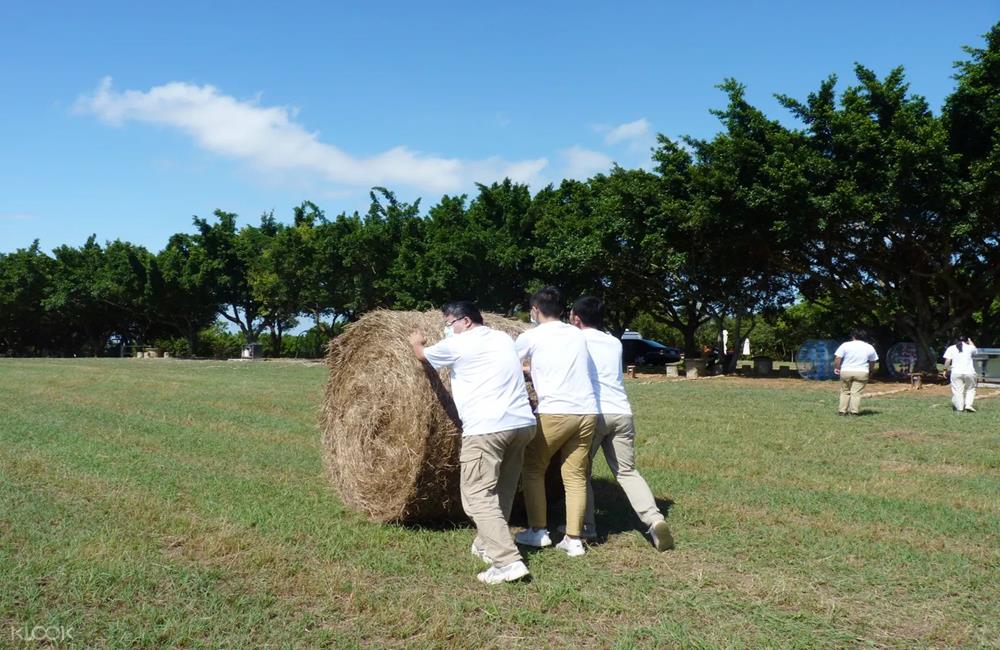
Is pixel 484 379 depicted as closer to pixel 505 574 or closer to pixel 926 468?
pixel 505 574

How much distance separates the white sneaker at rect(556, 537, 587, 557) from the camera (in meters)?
5.78

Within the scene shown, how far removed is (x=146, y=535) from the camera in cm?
595

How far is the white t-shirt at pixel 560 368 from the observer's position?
5934 mm

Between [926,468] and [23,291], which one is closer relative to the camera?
[926,468]

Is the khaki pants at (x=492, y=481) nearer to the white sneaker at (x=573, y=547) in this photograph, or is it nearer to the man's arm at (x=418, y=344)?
the white sneaker at (x=573, y=547)

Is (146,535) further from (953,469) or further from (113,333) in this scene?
(113,333)

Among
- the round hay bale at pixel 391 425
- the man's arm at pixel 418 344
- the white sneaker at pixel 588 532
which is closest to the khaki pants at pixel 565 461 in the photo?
the white sneaker at pixel 588 532

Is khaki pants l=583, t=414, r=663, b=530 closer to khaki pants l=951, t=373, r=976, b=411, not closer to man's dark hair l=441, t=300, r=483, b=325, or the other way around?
man's dark hair l=441, t=300, r=483, b=325

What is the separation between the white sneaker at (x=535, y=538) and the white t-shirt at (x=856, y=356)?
1029 cm

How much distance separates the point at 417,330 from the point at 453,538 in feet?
5.45

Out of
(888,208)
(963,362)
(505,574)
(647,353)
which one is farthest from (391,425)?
(647,353)

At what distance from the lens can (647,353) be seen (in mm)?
42844

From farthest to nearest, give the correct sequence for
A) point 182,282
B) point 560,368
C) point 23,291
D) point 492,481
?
point 23,291, point 182,282, point 560,368, point 492,481

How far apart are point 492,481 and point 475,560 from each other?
1.81ft
